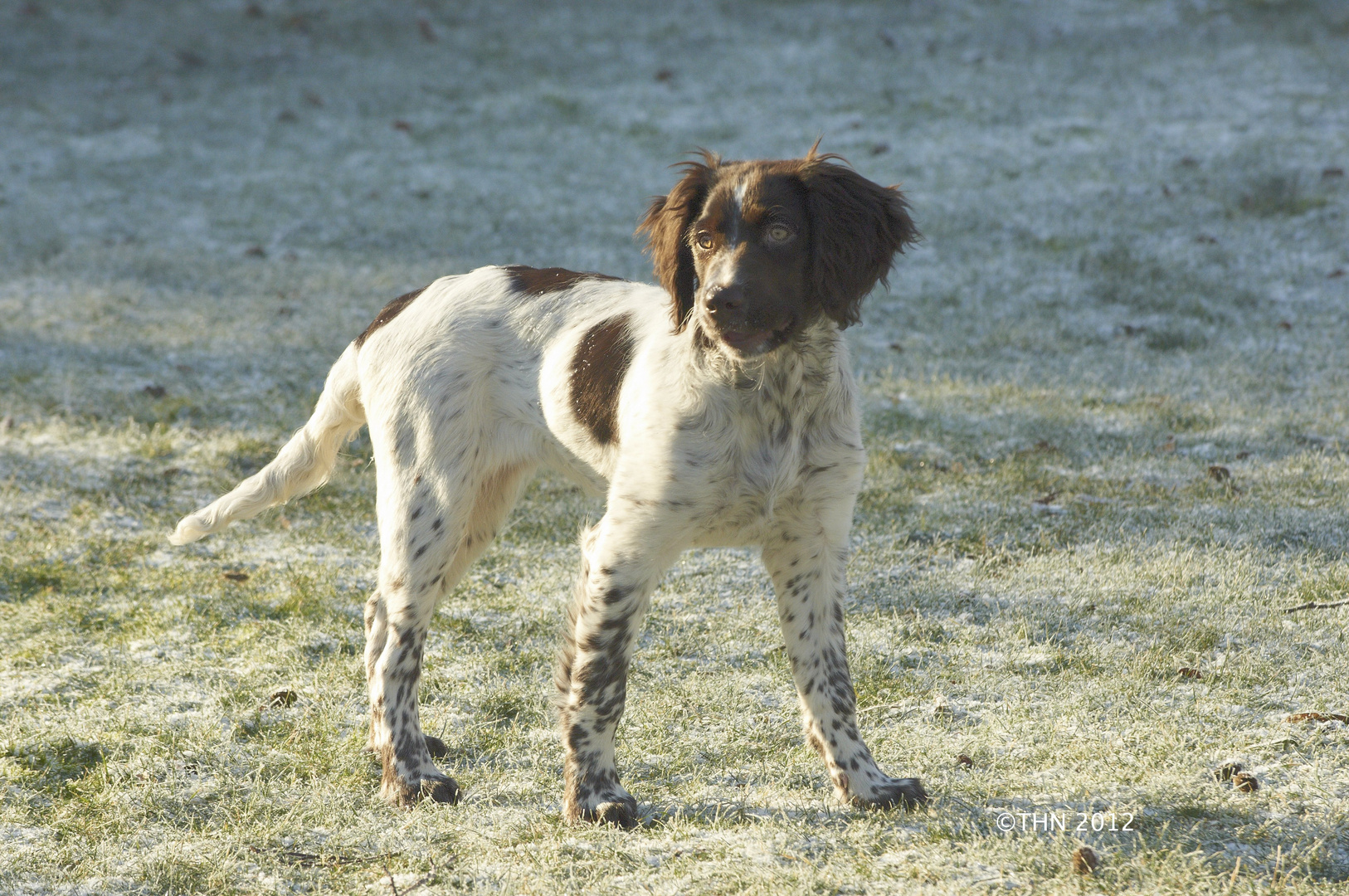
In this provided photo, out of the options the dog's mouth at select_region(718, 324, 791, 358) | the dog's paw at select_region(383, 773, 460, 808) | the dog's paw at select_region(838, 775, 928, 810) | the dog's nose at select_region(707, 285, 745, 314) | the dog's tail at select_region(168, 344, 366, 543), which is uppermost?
the dog's nose at select_region(707, 285, 745, 314)

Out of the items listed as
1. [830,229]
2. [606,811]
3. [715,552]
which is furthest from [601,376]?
[715,552]

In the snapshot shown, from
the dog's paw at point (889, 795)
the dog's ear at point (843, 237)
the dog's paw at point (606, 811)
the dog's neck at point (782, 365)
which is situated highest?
the dog's ear at point (843, 237)

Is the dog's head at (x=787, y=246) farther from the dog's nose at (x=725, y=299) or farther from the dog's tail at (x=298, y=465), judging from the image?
the dog's tail at (x=298, y=465)

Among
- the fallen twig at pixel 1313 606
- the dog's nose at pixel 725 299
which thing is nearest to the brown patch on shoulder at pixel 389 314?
the dog's nose at pixel 725 299

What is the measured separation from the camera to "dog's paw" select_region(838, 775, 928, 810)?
131 inches

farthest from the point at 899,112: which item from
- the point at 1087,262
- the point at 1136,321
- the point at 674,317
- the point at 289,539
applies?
the point at 674,317

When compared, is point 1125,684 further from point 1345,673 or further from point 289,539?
point 289,539

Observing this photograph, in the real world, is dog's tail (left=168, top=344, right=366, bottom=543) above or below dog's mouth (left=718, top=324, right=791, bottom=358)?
below

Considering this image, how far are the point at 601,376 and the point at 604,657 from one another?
81 centimetres

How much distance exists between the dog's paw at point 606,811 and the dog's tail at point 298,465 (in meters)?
1.53

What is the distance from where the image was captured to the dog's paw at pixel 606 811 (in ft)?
10.7

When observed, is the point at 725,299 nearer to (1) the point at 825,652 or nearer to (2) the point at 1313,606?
(1) the point at 825,652

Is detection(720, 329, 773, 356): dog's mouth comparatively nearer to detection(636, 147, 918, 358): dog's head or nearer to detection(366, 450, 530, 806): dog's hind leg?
detection(636, 147, 918, 358): dog's head

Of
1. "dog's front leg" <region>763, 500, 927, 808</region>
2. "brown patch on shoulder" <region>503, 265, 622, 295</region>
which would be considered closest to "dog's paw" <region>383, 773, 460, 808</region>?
"dog's front leg" <region>763, 500, 927, 808</region>
